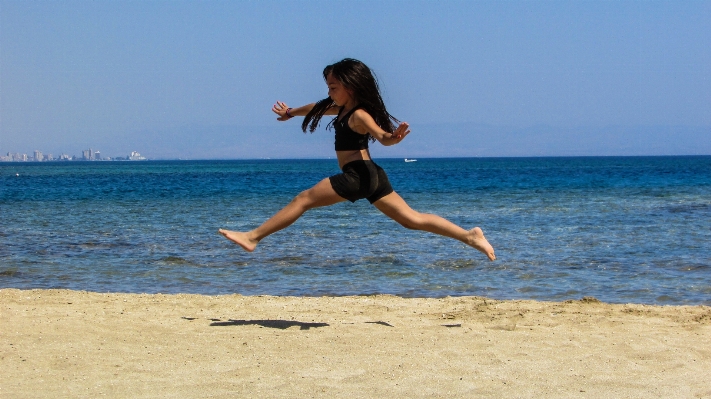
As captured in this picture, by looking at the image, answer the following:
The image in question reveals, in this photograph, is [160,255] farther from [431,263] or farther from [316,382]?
[316,382]

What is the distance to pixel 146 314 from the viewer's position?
7121 mm

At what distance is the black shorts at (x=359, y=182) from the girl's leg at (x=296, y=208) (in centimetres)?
6

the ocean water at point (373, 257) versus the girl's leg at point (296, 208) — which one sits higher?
the girl's leg at point (296, 208)

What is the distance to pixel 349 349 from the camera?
5781mm

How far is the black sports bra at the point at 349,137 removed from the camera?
607 centimetres

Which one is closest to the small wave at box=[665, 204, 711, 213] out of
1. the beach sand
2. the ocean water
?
the ocean water

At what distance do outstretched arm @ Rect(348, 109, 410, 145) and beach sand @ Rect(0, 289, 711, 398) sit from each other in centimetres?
150

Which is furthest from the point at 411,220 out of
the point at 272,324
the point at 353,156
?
the point at 272,324

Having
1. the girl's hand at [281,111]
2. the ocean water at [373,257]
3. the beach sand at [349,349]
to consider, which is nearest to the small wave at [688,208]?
the ocean water at [373,257]

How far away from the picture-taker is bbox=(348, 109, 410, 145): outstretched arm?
5465 millimetres

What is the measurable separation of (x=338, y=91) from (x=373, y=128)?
0.50 m

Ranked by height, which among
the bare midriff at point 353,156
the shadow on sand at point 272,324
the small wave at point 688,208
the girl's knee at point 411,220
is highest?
the bare midriff at point 353,156

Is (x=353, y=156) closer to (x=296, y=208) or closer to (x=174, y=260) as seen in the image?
(x=296, y=208)

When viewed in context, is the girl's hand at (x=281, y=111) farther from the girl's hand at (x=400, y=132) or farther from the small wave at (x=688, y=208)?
the small wave at (x=688, y=208)
